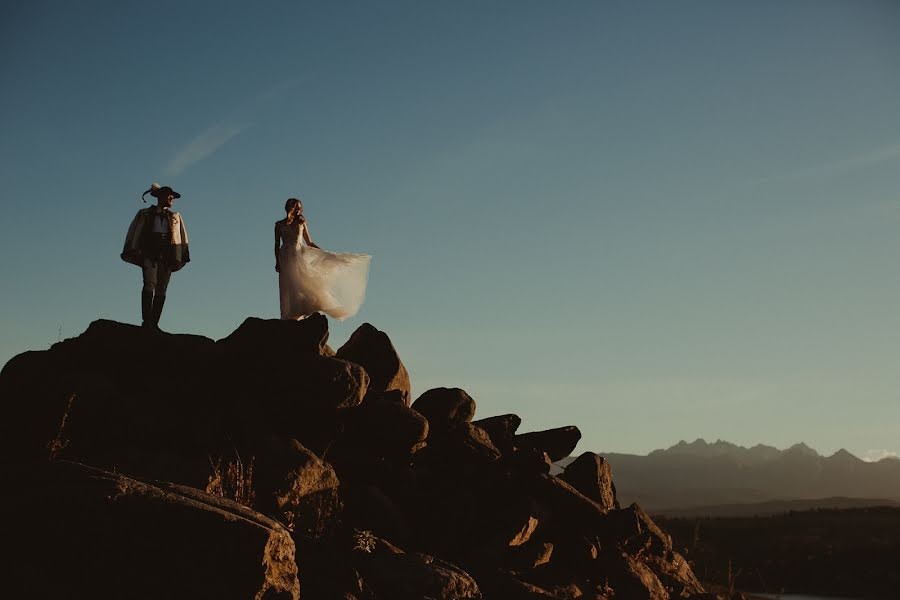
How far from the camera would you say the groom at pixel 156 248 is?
14789 millimetres

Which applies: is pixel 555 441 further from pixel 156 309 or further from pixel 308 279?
pixel 156 309

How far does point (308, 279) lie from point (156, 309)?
274cm

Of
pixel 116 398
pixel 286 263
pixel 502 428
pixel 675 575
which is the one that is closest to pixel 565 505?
pixel 502 428

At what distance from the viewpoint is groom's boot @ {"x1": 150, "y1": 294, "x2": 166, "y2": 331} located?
14844 millimetres

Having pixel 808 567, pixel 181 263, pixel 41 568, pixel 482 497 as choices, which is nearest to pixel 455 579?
pixel 482 497

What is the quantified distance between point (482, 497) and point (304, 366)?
3653 mm

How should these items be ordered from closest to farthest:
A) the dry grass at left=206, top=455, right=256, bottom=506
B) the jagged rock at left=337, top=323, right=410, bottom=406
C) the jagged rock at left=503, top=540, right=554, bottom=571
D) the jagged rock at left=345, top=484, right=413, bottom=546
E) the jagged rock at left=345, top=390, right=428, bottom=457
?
1. the dry grass at left=206, top=455, right=256, bottom=506
2. the jagged rock at left=345, top=484, right=413, bottom=546
3. the jagged rock at left=503, top=540, right=554, bottom=571
4. the jagged rock at left=345, top=390, right=428, bottom=457
5. the jagged rock at left=337, top=323, right=410, bottom=406

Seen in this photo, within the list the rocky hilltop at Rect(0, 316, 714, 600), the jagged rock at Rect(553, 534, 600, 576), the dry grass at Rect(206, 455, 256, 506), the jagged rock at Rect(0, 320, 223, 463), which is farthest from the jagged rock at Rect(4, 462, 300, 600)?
the jagged rock at Rect(553, 534, 600, 576)

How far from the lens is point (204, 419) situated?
1252 centimetres

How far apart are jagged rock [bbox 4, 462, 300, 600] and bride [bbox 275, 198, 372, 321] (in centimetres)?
877

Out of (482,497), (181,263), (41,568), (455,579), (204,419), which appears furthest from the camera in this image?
(181,263)

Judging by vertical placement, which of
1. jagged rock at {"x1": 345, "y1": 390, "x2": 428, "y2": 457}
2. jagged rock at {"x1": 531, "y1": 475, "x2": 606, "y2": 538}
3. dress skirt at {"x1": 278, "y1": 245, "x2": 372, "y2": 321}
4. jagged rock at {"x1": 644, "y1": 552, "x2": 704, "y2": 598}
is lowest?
jagged rock at {"x1": 644, "y1": 552, "x2": 704, "y2": 598}

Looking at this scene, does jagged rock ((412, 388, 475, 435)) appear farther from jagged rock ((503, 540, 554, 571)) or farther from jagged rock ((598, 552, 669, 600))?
jagged rock ((598, 552, 669, 600))

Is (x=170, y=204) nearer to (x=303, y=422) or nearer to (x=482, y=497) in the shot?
(x=303, y=422)
